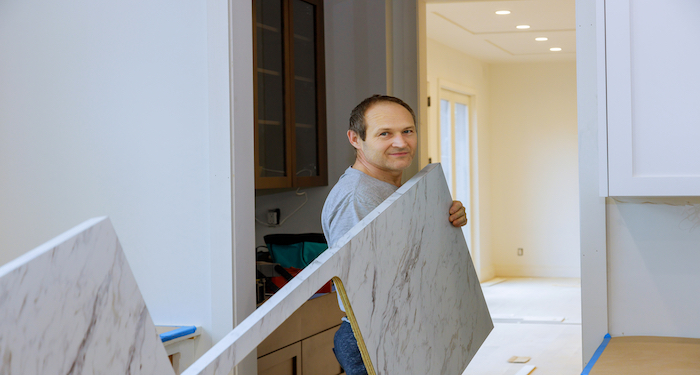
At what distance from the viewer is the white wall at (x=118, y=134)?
1.94 m

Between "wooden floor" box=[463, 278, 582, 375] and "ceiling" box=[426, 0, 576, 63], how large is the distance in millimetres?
2344

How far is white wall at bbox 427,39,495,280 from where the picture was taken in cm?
668

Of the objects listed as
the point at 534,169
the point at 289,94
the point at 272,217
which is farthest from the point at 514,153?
the point at 289,94

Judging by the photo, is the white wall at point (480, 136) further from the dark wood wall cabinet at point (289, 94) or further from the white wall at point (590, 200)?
the white wall at point (590, 200)

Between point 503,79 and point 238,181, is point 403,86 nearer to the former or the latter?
point 238,181

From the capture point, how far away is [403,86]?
9.69 ft

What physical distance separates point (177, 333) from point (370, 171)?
0.72m

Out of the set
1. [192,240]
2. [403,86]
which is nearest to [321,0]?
[403,86]

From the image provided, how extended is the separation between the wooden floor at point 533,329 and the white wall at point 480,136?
18.1 inches

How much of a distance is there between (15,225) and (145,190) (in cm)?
55

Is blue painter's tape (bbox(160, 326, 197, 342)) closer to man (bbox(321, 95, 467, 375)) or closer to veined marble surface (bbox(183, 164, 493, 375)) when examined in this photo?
man (bbox(321, 95, 467, 375))

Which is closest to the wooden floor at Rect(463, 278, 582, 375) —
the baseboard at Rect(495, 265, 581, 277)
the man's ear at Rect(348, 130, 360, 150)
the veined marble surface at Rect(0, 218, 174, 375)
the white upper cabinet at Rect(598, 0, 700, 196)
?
the baseboard at Rect(495, 265, 581, 277)

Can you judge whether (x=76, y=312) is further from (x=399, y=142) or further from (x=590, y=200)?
(x=590, y=200)

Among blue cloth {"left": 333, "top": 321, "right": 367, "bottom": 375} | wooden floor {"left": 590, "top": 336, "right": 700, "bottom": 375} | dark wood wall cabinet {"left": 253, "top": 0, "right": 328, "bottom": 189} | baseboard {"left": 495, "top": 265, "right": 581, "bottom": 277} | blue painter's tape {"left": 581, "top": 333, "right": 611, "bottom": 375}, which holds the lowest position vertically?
baseboard {"left": 495, "top": 265, "right": 581, "bottom": 277}
